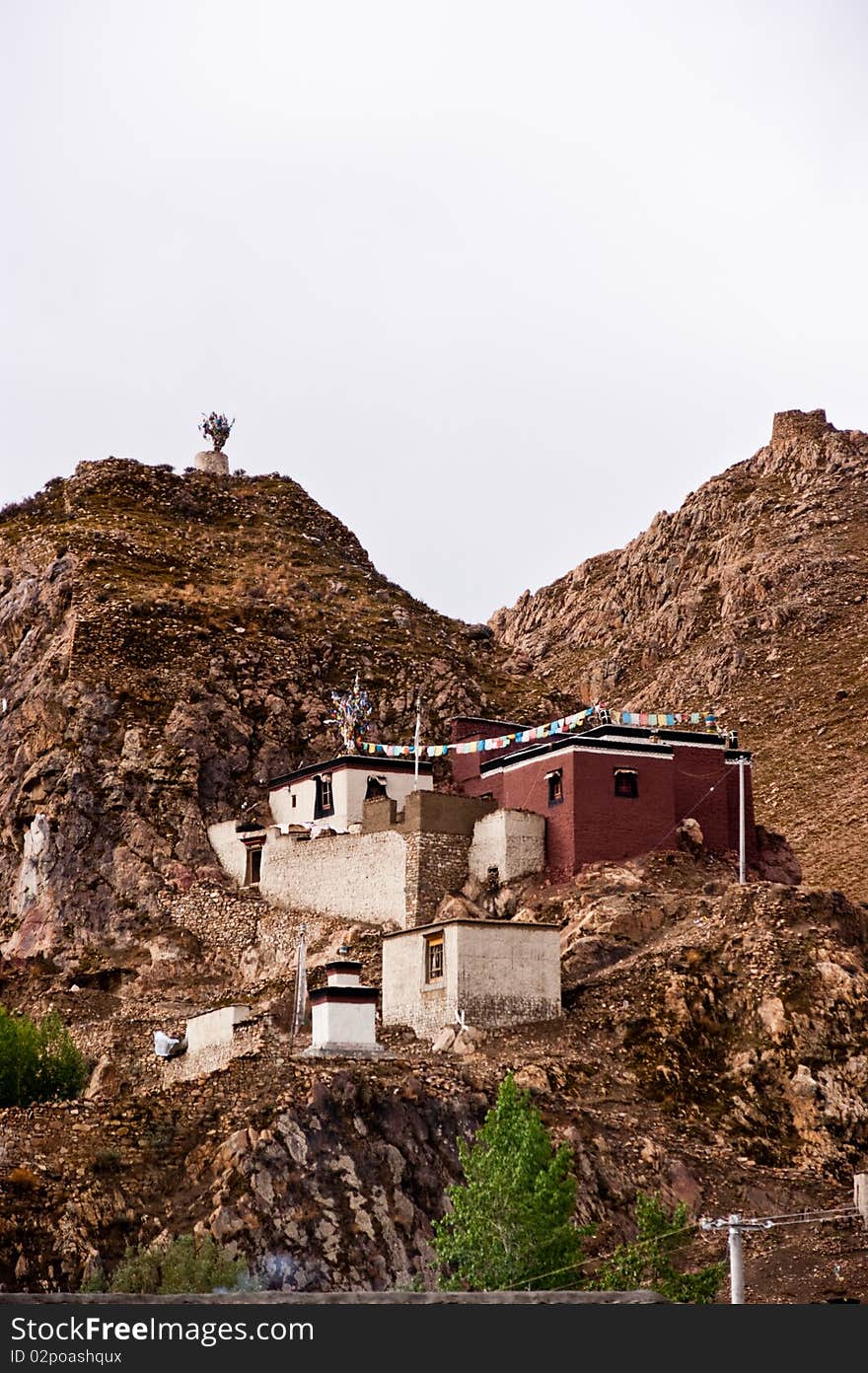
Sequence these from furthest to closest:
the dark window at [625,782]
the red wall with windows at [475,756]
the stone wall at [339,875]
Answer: the red wall with windows at [475,756] < the stone wall at [339,875] < the dark window at [625,782]

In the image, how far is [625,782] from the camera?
7494 cm

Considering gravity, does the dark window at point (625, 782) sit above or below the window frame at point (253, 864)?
above

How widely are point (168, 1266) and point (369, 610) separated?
167 ft

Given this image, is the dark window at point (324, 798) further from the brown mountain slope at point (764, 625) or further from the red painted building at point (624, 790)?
the brown mountain slope at point (764, 625)

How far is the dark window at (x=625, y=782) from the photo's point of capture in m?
74.9

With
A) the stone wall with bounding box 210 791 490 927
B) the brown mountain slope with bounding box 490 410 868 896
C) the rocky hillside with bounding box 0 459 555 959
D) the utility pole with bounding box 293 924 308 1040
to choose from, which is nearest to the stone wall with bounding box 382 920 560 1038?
the utility pole with bounding box 293 924 308 1040

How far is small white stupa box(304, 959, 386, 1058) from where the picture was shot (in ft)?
200

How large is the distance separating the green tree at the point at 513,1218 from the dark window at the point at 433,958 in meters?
12.1

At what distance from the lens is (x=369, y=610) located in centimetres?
9962

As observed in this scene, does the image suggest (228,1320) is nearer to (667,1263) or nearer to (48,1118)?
(667,1263)

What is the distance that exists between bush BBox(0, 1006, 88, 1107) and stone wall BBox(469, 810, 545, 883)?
1327 centimetres

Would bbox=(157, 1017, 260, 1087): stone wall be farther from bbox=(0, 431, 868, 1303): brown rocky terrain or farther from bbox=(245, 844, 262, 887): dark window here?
bbox=(245, 844, 262, 887): dark window

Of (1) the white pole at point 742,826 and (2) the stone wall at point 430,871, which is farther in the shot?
(2) the stone wall at point 430,871

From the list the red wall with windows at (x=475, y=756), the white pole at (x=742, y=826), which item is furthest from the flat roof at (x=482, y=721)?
the white pole at (x=742, y=826)
